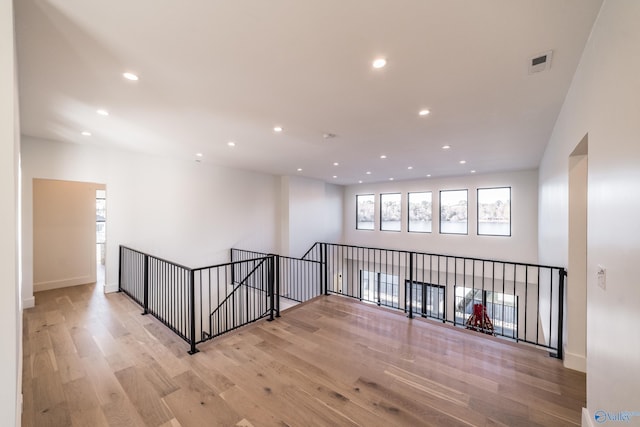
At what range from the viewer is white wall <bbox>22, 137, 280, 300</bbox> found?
4434 millimetres

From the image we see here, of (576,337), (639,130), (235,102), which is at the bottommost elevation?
(576,337)

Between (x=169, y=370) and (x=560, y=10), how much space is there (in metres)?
4.38

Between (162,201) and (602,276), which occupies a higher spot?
(162,201)

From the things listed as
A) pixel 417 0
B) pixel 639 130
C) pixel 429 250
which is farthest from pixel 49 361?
pixel 429 250

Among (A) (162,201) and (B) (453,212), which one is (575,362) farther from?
(A) (162,201)

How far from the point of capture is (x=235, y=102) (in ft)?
9.47

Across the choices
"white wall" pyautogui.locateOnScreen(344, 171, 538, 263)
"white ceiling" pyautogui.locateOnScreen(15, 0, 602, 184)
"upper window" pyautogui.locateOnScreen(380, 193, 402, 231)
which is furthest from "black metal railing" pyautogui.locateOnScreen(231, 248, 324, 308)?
"white ceiling" pyautogui.locateOnScreen(15, 0, 602, 184)

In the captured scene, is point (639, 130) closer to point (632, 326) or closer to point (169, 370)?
point (632, 326)

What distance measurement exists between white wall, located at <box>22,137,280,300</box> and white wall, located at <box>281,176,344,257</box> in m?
0.67

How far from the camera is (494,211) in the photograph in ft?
26.1

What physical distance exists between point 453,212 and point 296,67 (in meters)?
8.12

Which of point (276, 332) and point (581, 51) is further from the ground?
point (581, 51)

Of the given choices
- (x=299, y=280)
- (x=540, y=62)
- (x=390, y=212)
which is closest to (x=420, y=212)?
(x=390, y=212)

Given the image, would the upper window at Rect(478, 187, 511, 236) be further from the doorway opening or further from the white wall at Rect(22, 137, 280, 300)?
the white wall at Rect(22, 137, 280, 300)
